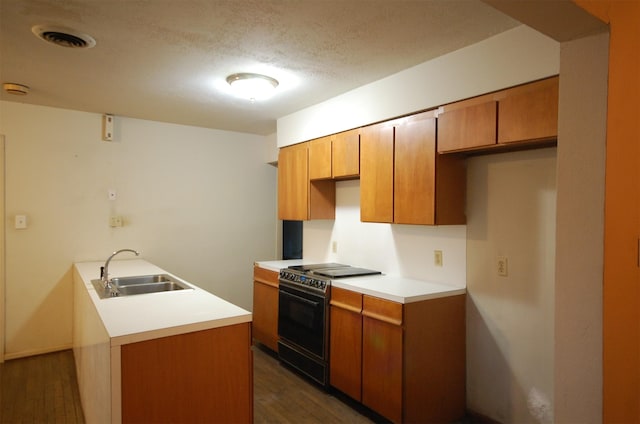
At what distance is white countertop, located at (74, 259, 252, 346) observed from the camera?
5.32ft

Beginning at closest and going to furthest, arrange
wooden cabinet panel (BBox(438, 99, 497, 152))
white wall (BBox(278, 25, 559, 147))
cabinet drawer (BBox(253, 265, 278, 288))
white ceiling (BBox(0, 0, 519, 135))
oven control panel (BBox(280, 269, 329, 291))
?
white ceiling (BBox(0, 0, 519, 135))
white wall (BBox(278, 25, 559, 147))
wooden cabinet panel (BBox(438, 99, 497, 152))
oven control panel (BBox(280, 269, 329, 291))
cabinet drawer (BBox(253, 265, 278, 288))

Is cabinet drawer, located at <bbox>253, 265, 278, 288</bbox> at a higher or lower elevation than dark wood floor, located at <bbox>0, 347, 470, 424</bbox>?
higher

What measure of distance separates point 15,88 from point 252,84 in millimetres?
1929

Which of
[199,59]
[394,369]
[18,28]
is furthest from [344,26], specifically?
[394,369]

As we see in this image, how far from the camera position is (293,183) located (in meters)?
3.93

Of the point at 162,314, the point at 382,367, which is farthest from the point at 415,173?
the point at 162,314

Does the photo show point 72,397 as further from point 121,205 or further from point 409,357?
point 409,357

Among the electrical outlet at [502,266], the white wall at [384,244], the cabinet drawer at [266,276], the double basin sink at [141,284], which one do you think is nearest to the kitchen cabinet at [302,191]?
the white wall at [384,244]

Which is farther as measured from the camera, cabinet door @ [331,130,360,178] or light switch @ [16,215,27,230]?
light switch @ [16,215,27,230]

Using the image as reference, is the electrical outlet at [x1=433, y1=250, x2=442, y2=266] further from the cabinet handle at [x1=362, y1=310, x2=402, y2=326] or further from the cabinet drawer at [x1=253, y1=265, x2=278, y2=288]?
the cabinet drawer at [x1=253, y1=265, x2=278, y2=288]

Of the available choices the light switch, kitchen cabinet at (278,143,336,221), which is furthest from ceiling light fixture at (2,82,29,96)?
kitchen cabinet at (278,143,336,221)

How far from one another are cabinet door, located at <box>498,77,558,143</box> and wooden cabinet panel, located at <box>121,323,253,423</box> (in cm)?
171

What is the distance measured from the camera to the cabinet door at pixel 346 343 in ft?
8.96

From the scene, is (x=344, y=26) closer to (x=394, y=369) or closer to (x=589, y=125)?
(x=589, y=125)
